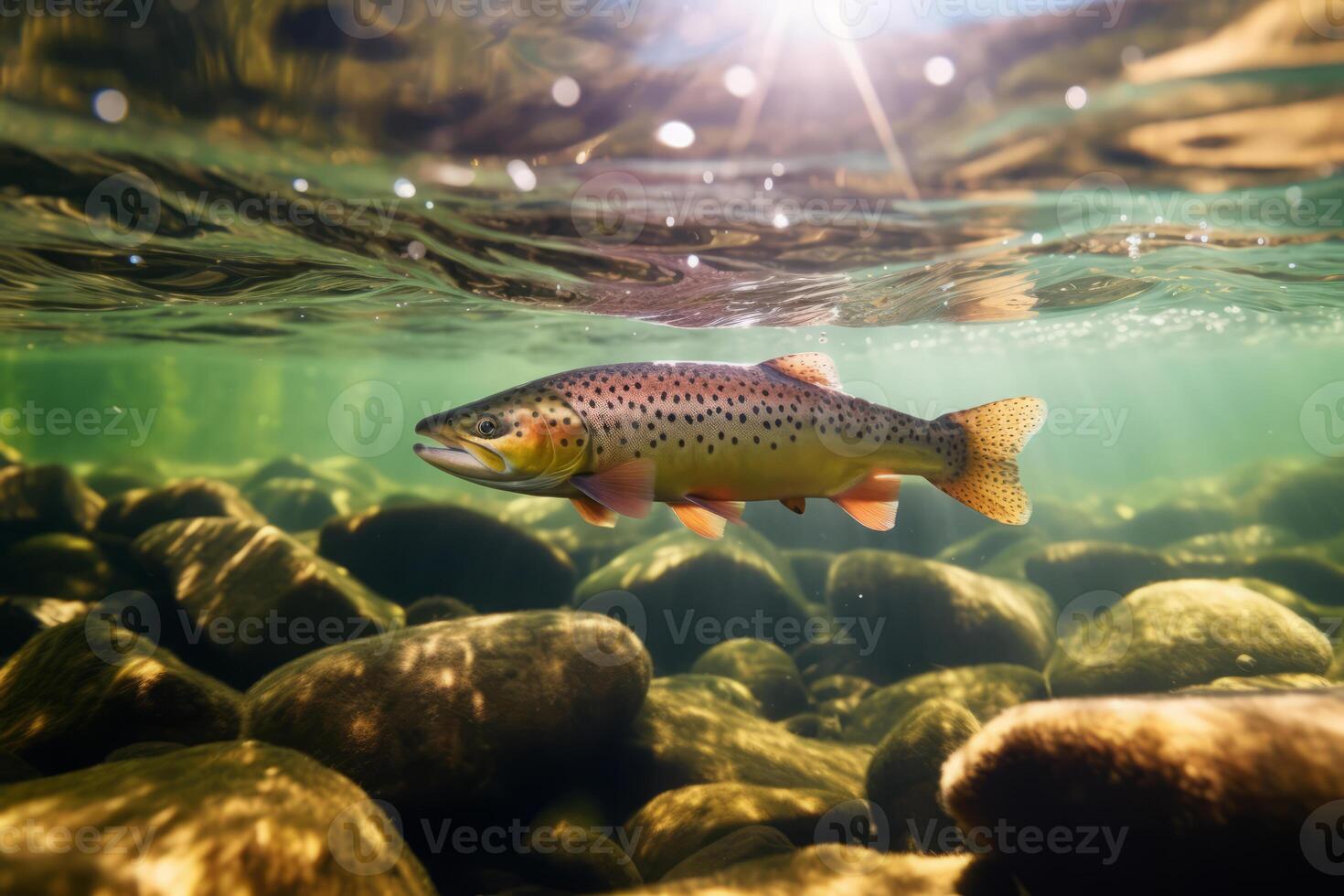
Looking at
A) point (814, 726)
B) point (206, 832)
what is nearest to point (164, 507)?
point (206, 832)

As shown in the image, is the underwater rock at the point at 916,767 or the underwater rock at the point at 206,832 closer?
the underwater rock at the point at 206,832

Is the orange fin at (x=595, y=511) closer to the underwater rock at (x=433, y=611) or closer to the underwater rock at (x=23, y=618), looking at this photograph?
the underwater rock at (x=433, y=611)

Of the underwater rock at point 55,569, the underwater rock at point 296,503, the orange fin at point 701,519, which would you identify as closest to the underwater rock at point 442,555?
the underwater rock at point 55,569

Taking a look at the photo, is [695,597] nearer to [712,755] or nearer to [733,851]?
[712,755]

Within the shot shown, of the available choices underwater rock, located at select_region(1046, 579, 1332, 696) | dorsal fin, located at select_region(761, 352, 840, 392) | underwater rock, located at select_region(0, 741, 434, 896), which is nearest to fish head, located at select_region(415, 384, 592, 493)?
dorsal fin, located at select_region(761, 352, 840, 392)

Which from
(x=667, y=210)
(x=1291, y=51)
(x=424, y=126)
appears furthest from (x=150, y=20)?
(x=1291, y=51)

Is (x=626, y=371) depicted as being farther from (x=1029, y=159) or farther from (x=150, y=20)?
(x=1029, y=159)
